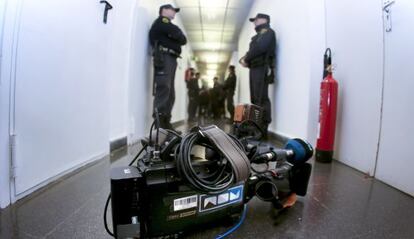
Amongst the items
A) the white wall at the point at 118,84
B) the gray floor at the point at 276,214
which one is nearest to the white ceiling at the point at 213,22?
the white wall at the point at 118,84

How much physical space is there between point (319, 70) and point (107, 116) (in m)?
1.77

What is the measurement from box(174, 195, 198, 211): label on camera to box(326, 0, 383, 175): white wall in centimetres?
124

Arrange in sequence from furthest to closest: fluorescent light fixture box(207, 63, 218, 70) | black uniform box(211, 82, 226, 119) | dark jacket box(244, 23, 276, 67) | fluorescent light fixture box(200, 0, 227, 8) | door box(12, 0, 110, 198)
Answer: fluorescent light fixture box(207, 63, 218, 70) < black uniform box(211, 82, 226, 119) < fluorescent light fixture box(200, 0, 227, 8) < dark jacket box(244, 23, 276, 67) < door box(12, 0, 110, 198)

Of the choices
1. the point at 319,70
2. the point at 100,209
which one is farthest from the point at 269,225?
the point at 319,70

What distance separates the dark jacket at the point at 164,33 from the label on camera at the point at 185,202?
6.67 feet

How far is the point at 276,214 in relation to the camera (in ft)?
2.63

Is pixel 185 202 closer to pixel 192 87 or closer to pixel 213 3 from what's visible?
pixel 213 3

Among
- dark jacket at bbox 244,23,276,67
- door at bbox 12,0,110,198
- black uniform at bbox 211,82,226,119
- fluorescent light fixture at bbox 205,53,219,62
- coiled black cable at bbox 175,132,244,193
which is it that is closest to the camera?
coiled black cable at bbox 175,132,244,193

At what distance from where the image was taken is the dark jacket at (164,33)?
227 cm

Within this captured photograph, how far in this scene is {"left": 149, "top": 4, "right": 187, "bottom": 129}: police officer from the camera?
2266mm

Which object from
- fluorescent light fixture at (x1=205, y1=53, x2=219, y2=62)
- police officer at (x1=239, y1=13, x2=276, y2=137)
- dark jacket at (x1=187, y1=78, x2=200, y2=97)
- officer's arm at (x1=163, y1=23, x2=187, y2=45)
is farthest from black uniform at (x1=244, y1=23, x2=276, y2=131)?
fluorescent light fixture at (x1=205, y1=53, x2=219, y2=62)

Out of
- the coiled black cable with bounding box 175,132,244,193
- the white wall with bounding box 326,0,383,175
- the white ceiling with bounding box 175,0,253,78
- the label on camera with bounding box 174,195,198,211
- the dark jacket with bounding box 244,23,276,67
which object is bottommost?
the label on camera with bounding box 174,195,198,211

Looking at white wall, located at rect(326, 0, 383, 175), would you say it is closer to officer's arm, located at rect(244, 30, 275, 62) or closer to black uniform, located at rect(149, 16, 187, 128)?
officer's arm, located at rect(244, 30, 275, 62)

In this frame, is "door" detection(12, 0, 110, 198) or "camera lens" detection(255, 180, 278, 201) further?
"door" detection(12, 0, 110, 198)
